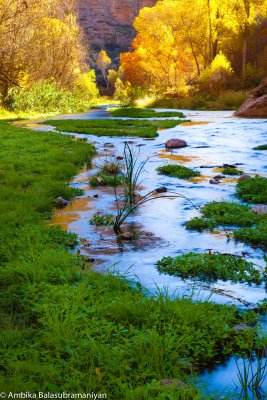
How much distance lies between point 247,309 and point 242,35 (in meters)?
46.3

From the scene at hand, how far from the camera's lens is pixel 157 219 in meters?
7.48

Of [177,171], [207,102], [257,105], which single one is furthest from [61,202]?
[207,102]

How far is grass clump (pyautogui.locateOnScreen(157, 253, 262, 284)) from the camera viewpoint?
508 cm

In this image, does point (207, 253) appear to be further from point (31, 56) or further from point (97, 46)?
point (97, 46)

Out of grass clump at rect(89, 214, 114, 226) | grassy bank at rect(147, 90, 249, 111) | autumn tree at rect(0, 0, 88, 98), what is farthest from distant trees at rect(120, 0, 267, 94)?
grass clump at rect(89, 214, 114, 226)

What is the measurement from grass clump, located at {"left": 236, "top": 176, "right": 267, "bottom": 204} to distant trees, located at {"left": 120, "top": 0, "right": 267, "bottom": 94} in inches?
1465

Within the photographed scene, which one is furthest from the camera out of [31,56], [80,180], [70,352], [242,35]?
[242,35]

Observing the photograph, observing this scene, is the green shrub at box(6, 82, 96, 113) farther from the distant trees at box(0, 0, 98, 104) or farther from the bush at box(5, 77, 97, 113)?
the distant trees at box(0, 0, 98, 104)

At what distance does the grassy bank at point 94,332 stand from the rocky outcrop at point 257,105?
25793mm

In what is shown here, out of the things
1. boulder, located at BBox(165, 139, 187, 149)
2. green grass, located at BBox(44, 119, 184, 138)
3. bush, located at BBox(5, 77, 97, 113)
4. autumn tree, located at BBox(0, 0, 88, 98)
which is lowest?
boulder, located at BBox(165, 139, 187, 149)

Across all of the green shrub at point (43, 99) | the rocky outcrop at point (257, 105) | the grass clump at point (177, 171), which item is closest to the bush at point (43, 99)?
the green shrub at point (43, 99)

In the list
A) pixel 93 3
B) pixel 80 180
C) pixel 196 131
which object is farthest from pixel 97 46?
pixel 80 180

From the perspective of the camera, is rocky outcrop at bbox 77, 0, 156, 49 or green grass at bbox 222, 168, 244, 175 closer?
green grass at bbox 222, 168, 244, 175

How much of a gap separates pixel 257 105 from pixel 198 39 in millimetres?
24330
